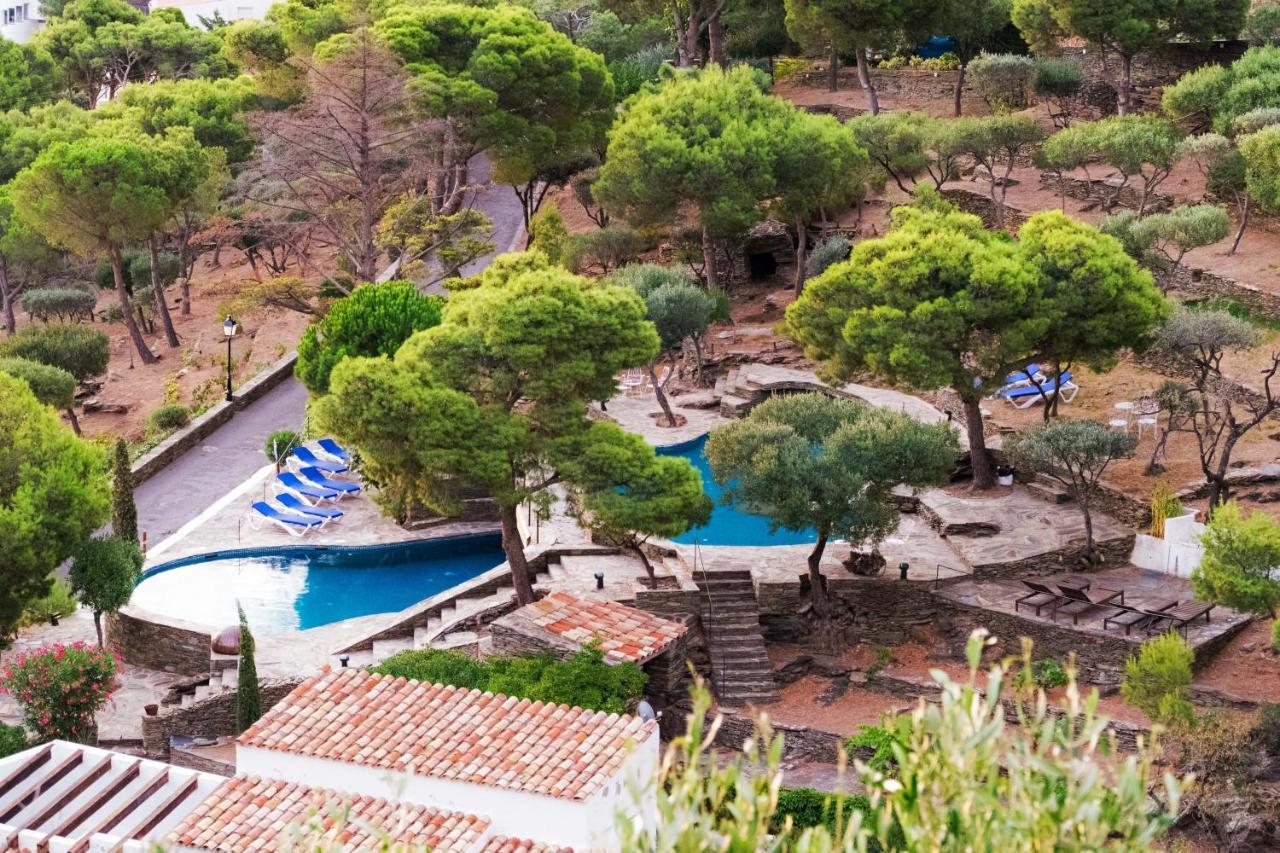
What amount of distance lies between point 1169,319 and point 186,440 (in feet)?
67.5

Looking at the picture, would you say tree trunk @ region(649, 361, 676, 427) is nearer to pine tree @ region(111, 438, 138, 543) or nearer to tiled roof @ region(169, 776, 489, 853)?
pine tree @ region(111, 438, 138, 543)

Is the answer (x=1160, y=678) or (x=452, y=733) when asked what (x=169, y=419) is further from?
(x=1160, y=678)

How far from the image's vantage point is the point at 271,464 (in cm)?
4050

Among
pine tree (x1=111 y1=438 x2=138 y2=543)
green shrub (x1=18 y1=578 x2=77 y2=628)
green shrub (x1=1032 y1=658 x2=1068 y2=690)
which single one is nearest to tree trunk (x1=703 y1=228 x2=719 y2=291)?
pine tree (x1=111 y1=438 x2=138 y2=543)

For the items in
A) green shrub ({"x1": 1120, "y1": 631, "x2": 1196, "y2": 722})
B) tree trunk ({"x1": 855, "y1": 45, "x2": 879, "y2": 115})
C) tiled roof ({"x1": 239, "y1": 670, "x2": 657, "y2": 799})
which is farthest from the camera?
tree trunk ({"x1": 855, "y1": 45, "x2": 879, "y2": 115})

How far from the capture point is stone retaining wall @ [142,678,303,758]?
30.2 meters

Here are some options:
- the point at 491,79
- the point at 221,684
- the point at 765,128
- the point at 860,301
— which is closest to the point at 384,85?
the point at 491,79

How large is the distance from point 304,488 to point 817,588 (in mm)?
11322

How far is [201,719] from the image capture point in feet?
100

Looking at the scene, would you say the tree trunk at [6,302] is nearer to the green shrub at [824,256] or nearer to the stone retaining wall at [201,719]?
the green shrub at [824,256]

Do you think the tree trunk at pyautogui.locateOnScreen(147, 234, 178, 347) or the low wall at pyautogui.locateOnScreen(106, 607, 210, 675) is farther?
the tree trunk at pyautogui.locateOnScreen(147, 234, 178, 347)

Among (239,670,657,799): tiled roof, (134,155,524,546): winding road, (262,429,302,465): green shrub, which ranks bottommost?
(134,155,524,546): winding road

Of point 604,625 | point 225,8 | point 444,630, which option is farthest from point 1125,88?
point 225,8

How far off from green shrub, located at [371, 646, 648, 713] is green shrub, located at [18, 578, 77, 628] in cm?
542
